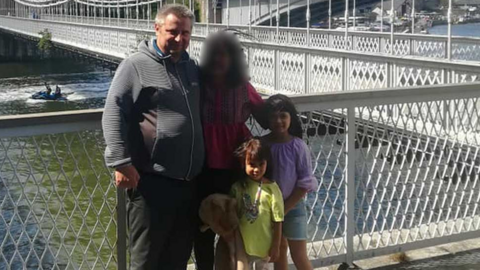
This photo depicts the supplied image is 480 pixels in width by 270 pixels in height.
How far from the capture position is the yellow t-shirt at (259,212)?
3.12 m

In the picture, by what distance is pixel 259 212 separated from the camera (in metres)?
3.13

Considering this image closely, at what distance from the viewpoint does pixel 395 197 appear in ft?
15.6

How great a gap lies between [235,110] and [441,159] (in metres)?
1.83

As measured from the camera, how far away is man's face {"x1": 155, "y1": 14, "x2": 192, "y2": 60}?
2.90m

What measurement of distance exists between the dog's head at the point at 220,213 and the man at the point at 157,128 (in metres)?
0.09

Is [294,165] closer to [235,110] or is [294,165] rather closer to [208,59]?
[235,110]

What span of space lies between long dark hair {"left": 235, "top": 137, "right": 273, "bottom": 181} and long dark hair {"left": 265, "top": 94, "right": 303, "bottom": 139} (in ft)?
0.56

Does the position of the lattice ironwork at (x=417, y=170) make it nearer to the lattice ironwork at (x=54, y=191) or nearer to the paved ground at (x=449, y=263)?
the paved ground at (x=449, y=263)

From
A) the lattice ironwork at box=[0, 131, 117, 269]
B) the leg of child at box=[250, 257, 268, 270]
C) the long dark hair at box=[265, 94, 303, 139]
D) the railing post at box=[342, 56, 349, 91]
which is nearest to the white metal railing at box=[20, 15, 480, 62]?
the railing post at box=[342, 56, 349, 91]

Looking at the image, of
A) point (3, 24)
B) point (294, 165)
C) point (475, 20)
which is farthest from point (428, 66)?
point (3, 24)

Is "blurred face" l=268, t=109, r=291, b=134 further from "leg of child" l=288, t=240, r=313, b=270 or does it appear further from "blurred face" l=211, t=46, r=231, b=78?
"leg of child" l=288, t=240, r=313, b=270

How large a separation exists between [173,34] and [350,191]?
1.63 metres

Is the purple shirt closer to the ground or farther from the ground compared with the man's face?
closer to the ground

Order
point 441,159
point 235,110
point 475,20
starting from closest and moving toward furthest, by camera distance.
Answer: point 235,110 < point 441,159 < point 475,20
